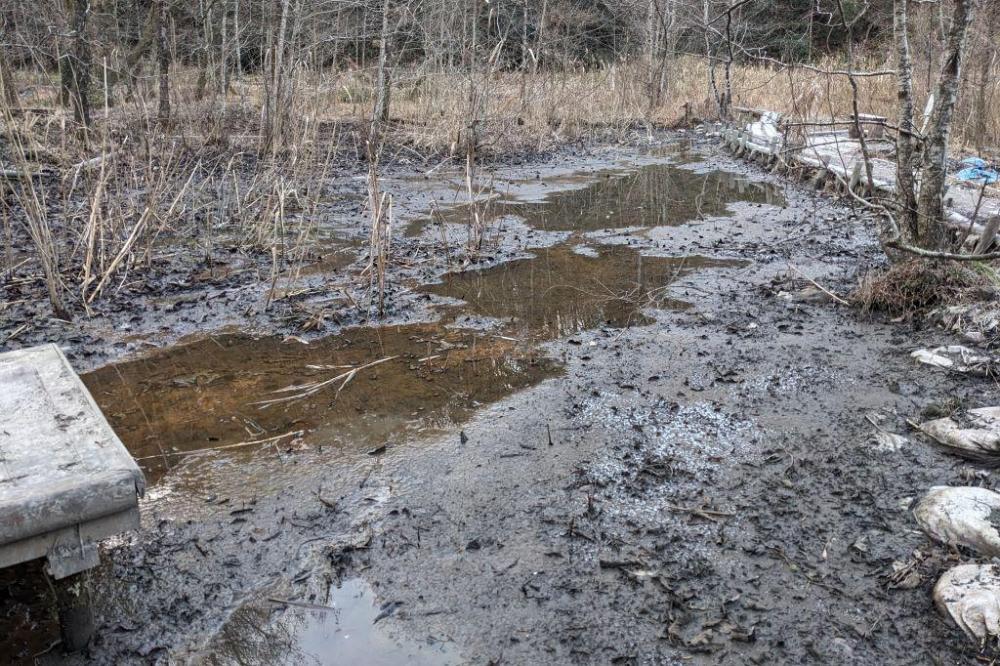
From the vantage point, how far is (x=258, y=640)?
104 inches

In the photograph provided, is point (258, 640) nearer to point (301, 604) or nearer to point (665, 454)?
point (301, 604)

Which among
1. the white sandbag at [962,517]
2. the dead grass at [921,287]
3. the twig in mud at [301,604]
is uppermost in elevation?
the dead grass at [921,287]

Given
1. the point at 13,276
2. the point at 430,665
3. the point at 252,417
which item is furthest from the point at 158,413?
the point at 13,276

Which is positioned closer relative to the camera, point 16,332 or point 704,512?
point 704,512

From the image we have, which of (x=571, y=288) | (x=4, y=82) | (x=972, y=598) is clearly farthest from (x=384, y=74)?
(x=972, y=598)

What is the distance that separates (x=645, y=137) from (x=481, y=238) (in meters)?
11.6

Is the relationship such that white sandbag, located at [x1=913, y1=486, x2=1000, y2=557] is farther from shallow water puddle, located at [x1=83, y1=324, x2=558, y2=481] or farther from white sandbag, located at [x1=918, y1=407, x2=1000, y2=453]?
shallow water puddle, located at [x1=83, y1=324, x2=558, y2=481]

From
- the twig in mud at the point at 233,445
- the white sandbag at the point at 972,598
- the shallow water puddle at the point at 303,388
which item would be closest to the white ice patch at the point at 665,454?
the shallow water puddle at the point at 303,388

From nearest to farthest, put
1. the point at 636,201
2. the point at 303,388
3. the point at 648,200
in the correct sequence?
the point at 303,388, the point at 636,201, the point at 648,200

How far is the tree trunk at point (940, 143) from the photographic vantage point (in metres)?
5.01

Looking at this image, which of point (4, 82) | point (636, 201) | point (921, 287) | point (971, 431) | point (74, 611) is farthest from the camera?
point (636, 201)

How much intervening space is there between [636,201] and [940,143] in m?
5.33

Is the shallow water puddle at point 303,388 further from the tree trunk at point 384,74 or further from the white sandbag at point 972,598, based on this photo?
the tree trunk at point 384,74

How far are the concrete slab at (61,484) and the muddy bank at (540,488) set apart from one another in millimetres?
480
